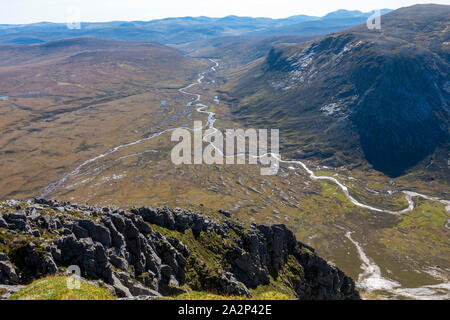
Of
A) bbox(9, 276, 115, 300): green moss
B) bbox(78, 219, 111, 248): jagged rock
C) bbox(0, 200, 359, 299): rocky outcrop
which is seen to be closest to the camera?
bbox(9, 276, 115, 300): green moss

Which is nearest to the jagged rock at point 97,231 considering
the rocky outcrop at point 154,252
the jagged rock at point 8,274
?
the rocky outcrop at point 154,252

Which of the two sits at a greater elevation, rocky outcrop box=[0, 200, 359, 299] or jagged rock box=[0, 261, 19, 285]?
jagged rock box=[0, 261, 19, 285]

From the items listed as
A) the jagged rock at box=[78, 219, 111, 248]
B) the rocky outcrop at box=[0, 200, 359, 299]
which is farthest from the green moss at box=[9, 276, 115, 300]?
the jagged rock at box=[78, 219, 111, 248]

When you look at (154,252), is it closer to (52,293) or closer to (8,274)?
(8,274)

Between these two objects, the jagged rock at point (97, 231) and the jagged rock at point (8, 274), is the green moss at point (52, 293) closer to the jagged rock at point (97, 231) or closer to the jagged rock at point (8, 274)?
the jagged rock at point (8, 274)

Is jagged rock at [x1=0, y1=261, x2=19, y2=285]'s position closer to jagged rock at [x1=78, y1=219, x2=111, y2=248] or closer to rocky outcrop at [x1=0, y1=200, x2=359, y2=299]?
rocky outcrop at [x1=0, y1=200, x2=359, y2=299]
